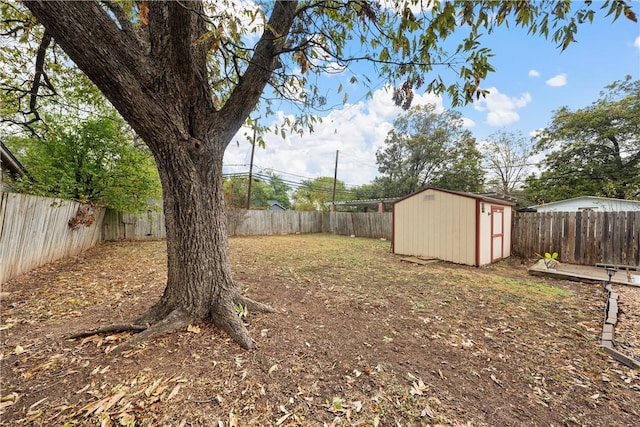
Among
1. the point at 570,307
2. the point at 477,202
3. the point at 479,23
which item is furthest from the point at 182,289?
the point at 477,202

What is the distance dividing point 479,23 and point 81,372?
143 inches

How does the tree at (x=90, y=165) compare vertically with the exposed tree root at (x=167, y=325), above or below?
above

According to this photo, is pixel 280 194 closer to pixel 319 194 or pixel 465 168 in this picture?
pixel 319 194

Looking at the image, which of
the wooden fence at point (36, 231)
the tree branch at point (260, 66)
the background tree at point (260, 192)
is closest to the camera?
the tree branch at point (260, 66)

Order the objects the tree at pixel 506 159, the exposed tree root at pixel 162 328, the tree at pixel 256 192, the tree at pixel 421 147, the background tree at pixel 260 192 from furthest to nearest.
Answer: the tree at pixel 256 192, the background tree at pixel 260 192, the tree at pixel 506 159, the tree at pixel 421 147, the exposed tree root at pixel 162 328

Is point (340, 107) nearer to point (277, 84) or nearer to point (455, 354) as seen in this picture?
point (277, 84)

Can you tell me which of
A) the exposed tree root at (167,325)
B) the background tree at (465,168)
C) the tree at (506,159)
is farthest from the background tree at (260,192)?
the tree at (506,159)

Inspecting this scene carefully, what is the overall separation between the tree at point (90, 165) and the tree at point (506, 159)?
22.1 metres

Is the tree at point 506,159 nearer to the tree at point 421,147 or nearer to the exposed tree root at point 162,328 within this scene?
the tree at point 421,147

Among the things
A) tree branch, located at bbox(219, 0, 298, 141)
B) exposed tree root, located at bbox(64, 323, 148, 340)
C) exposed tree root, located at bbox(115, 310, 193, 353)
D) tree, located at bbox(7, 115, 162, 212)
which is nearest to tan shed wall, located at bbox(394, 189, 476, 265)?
tree branch, located at bbox(219, 0, 298, 141)

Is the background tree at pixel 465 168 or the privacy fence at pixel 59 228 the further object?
the background tree at pixel 465 168

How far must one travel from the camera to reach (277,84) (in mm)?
2740

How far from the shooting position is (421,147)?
722 inches

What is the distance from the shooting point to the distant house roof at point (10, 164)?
17.4 feet
